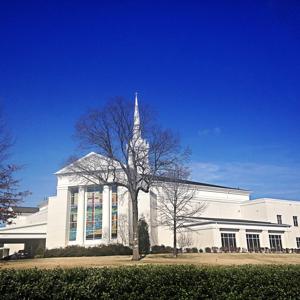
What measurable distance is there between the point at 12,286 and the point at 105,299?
2714 millimetres

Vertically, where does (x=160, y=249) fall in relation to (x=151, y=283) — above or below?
above

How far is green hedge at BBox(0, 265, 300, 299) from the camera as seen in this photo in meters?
10.4

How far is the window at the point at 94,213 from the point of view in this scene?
51156mm

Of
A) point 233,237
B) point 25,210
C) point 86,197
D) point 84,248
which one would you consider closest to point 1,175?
point 84,248

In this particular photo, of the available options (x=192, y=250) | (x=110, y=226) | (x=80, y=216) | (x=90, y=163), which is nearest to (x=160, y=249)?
(x=192, y=250)

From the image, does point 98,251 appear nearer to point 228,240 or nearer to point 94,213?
point 94,213

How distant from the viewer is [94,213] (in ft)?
171

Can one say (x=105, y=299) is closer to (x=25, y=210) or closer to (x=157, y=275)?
(x=157, y=275)

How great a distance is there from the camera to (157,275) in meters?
10.8

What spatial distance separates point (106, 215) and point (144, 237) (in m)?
6.31

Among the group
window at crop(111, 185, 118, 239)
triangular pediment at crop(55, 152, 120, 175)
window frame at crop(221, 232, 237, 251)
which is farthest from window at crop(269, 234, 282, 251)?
triangular pediment at crop(55, 152, 120, 175)

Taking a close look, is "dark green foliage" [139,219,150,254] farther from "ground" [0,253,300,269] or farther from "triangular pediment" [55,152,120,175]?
"triangular pediment" [55,152,120,175]

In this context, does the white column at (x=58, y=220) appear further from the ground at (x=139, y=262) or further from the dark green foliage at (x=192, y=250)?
the dark green foliage at (x=192, y=250)

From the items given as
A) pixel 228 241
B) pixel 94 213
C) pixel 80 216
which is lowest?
pixel 228 241
